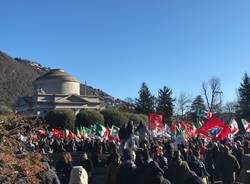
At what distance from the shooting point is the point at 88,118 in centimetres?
6562

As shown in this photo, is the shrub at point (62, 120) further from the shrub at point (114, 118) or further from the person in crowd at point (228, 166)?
the person in crowd at point (228, 166)

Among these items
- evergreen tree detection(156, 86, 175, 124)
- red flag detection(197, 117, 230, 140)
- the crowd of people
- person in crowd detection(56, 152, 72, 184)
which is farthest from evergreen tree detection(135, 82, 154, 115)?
person in crowd detection(56, 152, 72, 184)

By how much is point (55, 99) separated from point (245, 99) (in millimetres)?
42102

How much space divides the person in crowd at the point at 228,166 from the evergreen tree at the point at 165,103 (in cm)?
6994

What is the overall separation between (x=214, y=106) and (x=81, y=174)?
7072 cm

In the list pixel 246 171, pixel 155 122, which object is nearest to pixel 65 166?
pixel 246 171

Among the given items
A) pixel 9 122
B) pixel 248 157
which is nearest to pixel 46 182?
pixel 9 122

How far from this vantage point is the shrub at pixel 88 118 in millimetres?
64887

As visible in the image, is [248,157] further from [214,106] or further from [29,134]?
[214,106]

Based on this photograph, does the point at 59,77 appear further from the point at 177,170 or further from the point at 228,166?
the point at 177,170

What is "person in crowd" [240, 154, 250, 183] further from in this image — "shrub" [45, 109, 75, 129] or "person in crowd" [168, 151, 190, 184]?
"shrub" [45, 109, 75, 129]

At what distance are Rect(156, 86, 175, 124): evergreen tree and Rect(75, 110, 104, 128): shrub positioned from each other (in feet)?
67.9

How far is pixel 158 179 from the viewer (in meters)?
7.91

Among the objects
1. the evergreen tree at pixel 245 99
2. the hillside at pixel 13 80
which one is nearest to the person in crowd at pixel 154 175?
the evergreen tree at pixel 245 99
